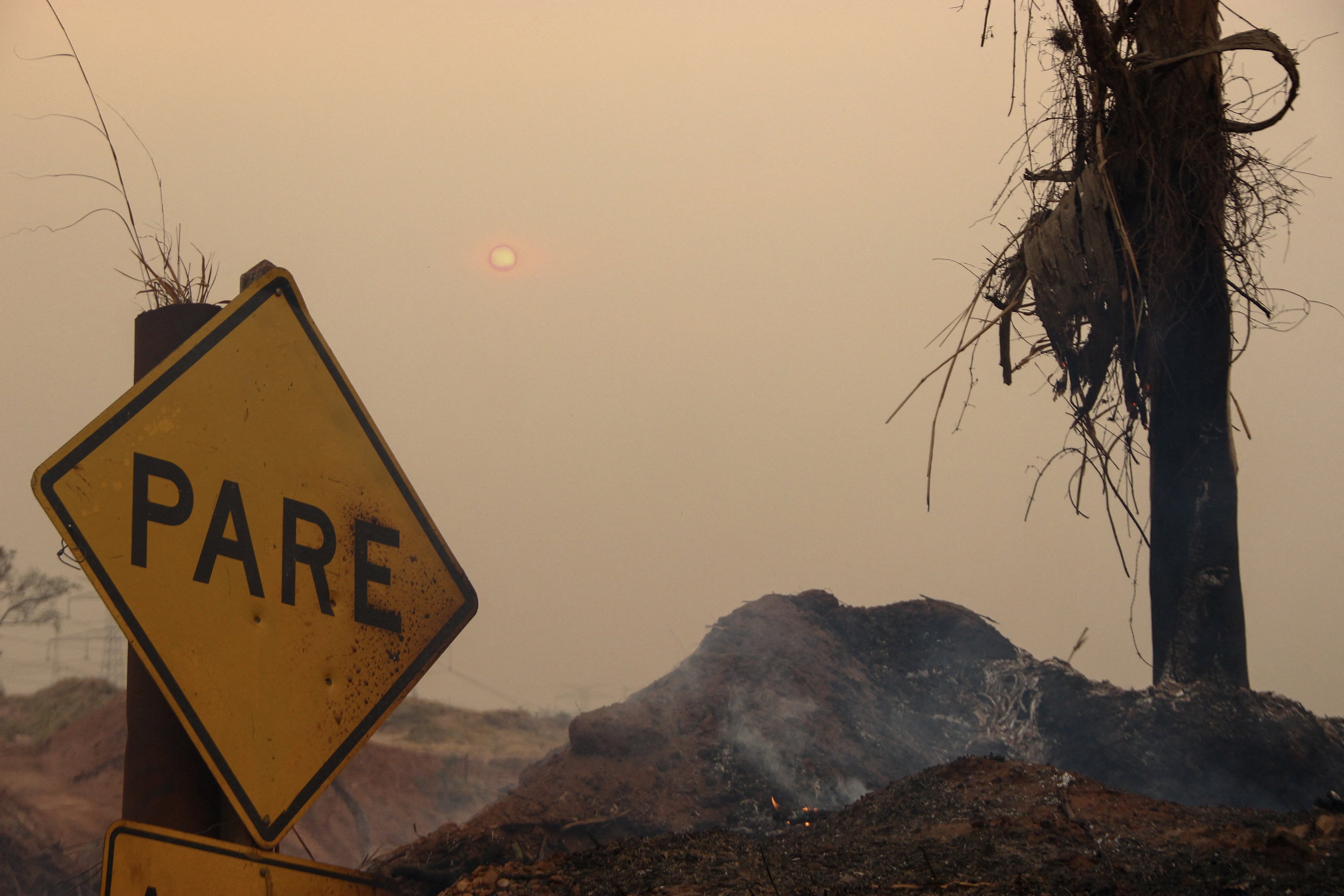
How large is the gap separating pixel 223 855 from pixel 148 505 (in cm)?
72

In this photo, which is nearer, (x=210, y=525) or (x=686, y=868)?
(x=210, y=525)

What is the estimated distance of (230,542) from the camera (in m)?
1.98

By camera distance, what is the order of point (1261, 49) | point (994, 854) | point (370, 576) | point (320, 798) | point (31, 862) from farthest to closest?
point (31, 862) → point (320, 798) → point (1261, 49) → point (994, 854) → point (370, 576)

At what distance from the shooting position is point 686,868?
3.07m

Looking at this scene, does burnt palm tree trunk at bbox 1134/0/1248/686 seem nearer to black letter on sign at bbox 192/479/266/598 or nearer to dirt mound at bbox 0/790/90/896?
black letter on sign at bbox 192/479/266/598

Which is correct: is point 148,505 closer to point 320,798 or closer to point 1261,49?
point 1261,49

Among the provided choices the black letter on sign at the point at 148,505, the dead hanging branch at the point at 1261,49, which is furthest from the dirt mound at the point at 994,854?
the dead hanging branch at the point at 1261,49

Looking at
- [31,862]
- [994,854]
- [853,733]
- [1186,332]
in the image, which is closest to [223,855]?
[994,854]

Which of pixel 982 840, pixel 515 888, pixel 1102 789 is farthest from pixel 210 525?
pixel 1102 789

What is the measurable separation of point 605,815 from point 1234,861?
155 inches

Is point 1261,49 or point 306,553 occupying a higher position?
point 1261,49

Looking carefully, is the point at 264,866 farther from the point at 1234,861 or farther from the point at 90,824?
the point at 90,824

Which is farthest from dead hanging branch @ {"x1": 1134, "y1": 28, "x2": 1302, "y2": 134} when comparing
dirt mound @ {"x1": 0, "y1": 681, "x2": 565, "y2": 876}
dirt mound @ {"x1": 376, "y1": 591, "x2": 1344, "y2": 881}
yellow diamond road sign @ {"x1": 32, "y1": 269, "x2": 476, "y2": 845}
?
dirt mound @ {"x1": 0, "y1": 681, "x2": 565, "y2": 876}

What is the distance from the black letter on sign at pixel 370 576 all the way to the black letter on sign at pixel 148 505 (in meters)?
0.40
